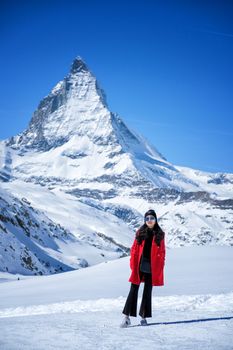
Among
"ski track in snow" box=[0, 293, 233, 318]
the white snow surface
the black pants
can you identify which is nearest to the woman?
the black pants

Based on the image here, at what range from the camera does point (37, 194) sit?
192750 mm

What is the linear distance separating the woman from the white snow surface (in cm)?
Result: 41

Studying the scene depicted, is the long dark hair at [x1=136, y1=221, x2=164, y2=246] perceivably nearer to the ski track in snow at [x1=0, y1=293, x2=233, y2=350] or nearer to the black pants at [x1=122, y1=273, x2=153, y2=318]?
the black pants at [x1=122, y1=273, x2=153, y2=318]

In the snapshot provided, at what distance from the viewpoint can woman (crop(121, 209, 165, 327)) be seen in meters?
8.02

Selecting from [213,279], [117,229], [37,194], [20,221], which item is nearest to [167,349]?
[213,279]

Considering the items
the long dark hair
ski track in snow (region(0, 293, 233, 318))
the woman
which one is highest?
the long dark hair

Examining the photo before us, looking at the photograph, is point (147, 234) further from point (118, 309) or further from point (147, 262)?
point (118, 309)

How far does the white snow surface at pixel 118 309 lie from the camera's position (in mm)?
6074

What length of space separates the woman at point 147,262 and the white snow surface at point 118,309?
407mm

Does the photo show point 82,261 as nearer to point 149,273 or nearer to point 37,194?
point 149,273

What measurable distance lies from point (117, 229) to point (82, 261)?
10190 cm

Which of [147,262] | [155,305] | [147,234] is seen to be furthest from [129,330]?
[155,305]

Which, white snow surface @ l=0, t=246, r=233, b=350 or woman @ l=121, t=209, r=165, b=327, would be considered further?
woman @ l=121, t=209, r=165, b=327

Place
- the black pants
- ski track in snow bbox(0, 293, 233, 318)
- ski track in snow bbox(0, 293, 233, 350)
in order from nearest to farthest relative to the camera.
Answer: ski track in snow bbox(0, 293, 233, 350), the black pants, ski track in snow bbox(0, 293, 233, 318)
